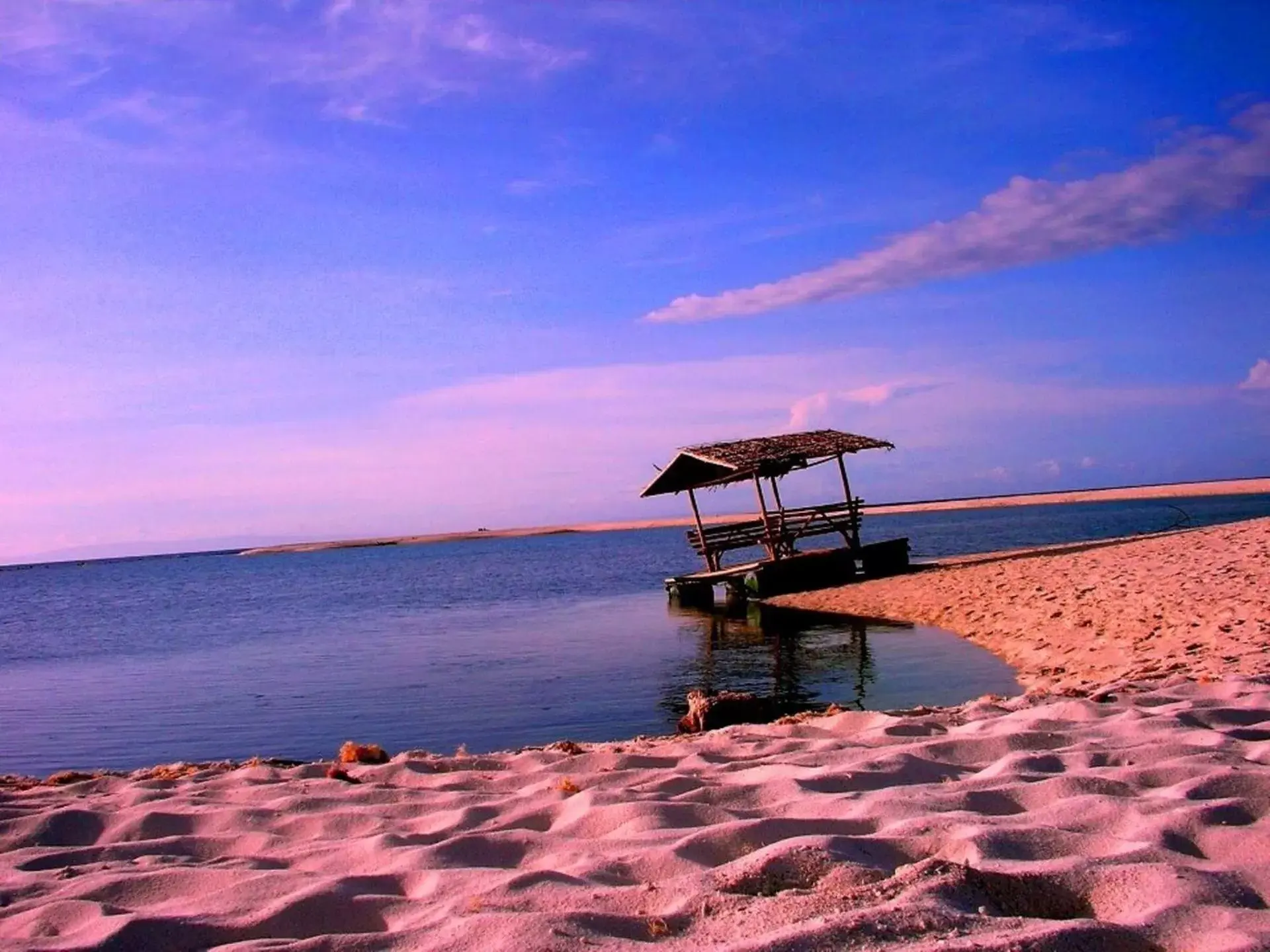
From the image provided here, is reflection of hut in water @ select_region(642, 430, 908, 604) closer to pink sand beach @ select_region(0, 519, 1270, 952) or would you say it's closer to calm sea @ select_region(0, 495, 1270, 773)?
calm sea @ select_region(0, 495, 1270, 773)

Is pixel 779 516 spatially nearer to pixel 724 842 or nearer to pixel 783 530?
pixel 783 530

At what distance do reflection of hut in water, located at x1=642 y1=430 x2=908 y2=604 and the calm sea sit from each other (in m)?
1.68

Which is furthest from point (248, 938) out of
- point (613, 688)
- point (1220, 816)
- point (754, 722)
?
point (613, 688)

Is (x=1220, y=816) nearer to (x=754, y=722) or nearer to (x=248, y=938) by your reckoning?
(x=248, y=938)

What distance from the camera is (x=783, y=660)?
14.4 metres

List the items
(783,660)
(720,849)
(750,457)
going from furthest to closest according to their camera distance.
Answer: (750,457) → (783,660) → (720,849)

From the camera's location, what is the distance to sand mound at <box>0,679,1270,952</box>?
307 cm

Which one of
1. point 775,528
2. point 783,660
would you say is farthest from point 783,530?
point 783,660

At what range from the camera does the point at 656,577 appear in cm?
3716

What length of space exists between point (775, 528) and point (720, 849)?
821 inches

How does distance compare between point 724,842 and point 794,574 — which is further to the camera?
point 794,574

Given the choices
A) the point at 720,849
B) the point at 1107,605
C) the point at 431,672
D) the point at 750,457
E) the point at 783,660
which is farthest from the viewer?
the point at 750,457

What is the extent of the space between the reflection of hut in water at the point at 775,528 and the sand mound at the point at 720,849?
675 inches

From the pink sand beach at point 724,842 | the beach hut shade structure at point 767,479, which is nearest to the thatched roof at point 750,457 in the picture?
the beach hut shade structure at point 767,479
